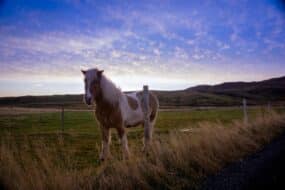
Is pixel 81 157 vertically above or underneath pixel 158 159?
underneath

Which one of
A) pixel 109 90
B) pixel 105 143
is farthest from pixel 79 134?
pixel 109 90

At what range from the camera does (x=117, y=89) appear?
6500 mm

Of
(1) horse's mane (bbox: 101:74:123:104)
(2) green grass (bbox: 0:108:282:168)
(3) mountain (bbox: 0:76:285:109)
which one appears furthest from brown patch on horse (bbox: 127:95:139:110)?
(3) mountain (bbox: 0:76:285:109)

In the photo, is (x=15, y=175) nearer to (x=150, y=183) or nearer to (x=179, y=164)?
(x=150, y=183)

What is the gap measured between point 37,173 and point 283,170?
3665 millimetres

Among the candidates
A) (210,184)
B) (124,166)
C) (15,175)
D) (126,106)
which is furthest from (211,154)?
(15,175)

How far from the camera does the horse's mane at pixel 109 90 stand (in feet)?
19.9

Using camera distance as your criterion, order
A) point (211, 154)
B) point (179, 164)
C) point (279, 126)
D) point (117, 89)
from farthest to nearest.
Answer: point (279, 126) → point (117, 89) → point (211, 154) → point (179, 164)

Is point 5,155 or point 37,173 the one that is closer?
point 37,173

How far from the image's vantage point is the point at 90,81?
555 cm

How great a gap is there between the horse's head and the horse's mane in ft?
0.85

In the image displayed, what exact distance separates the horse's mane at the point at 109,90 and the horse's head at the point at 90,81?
10.2 inches

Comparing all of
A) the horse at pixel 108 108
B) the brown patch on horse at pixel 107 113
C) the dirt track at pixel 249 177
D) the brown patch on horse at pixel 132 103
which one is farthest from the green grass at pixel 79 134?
the dirt track at pixel 249 177

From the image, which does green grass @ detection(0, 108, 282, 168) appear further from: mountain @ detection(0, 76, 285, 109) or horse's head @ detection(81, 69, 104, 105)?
mountain @ detection(0, 76, 285, 109)
